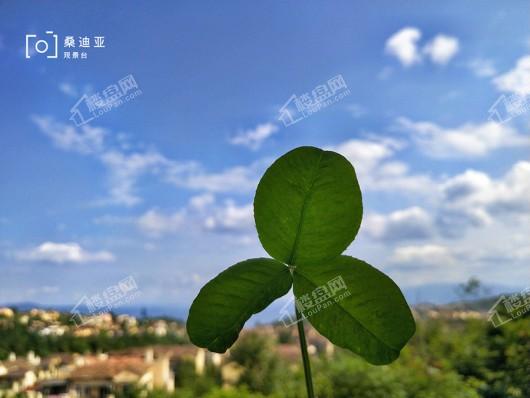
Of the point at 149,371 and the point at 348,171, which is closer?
the point at 348,171

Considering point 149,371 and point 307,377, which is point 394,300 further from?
point 149,371

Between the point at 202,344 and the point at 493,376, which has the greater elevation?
the point at 202,344

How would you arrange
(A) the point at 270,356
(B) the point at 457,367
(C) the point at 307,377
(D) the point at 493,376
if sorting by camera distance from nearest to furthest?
(C) the point at 307,377, (D) the point at 493,376, (B) the point at 457,367, (A) the point at 270,356

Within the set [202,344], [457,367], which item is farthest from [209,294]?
[457,367]

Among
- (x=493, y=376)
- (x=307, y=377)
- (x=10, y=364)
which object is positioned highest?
(x=10, y=364)

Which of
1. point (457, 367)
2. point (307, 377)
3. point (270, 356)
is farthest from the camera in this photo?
point (270, 356)

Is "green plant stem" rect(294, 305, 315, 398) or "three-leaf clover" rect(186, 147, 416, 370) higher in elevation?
"three-leaf clover" rect(186, 147, 416, 370)

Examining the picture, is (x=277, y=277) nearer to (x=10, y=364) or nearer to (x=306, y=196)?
(x=306, y=196)

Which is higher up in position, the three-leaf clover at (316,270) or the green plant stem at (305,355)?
the three-leaf clover at (316,270)
